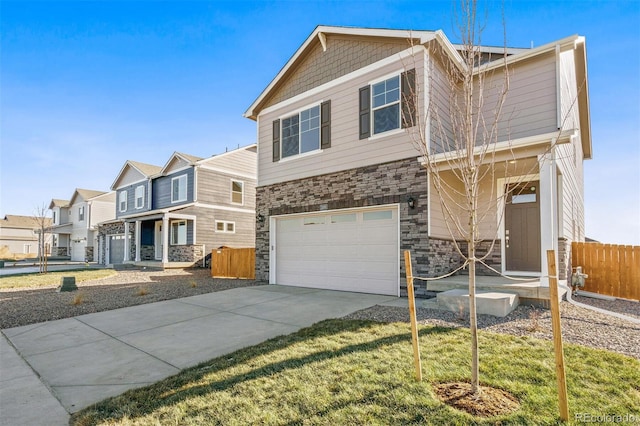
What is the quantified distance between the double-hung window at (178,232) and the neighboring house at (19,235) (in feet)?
102

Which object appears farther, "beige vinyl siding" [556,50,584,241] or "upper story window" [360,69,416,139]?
"upper story window" [360,69,416,139]

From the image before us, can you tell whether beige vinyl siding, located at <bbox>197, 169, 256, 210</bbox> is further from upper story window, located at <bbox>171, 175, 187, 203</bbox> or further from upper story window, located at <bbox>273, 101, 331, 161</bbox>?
upper story window, located at <bbox>273, 101, 331, 161</bbox>

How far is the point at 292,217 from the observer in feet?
37.8

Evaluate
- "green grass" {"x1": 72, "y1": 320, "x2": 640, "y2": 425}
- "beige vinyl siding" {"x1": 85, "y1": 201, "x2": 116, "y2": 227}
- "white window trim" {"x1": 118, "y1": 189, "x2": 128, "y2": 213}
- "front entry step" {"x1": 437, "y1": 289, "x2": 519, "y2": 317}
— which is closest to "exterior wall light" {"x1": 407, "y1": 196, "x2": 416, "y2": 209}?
"front entry step" {"x1": 437, "y1": 289, "x2": 519, "y2": 317}

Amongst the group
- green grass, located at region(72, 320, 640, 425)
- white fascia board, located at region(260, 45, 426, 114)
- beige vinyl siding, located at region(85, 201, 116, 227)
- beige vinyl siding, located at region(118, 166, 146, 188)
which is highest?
white fascia board, located at region(260, 45, 426, 114)

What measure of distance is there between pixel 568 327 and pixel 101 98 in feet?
56.8

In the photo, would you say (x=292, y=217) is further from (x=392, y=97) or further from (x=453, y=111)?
Answer: (x=453, y=111)

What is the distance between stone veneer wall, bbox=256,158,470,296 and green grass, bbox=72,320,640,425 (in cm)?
370

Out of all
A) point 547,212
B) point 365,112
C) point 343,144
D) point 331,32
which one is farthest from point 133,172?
point 547,212

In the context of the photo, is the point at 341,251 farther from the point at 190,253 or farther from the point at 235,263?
the point at 190,253

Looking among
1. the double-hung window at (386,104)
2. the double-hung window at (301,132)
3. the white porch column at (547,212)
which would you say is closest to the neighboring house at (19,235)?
the double-hung window at (301,132)

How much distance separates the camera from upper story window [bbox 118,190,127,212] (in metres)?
26.1

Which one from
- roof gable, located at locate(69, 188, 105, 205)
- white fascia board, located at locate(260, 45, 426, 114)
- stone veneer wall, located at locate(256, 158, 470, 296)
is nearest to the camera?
stone veneer wall, located at locate(256, 158, 470, 296)

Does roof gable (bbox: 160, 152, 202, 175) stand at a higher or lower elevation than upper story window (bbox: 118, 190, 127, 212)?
higher
